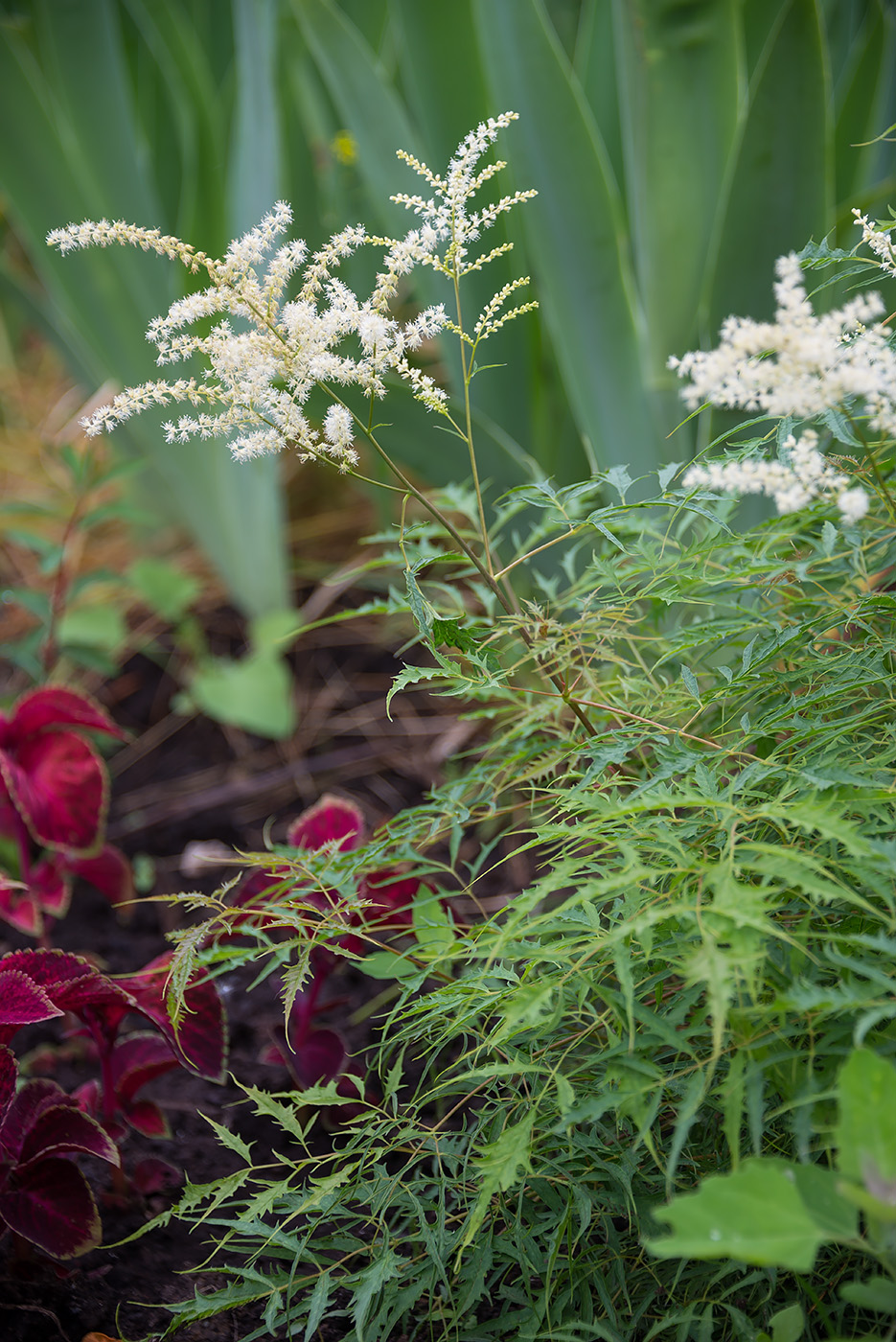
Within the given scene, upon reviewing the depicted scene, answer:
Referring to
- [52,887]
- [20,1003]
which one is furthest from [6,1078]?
[52,887]

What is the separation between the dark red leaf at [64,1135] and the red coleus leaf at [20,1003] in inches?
Answer: 2.3

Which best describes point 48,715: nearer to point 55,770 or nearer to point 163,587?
point 55,770

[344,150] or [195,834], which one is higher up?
[344,150]

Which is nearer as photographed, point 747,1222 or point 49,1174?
point 747,1222

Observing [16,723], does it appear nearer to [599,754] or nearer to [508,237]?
[599,754]

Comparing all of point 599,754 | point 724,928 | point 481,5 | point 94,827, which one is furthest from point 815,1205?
point 481,5

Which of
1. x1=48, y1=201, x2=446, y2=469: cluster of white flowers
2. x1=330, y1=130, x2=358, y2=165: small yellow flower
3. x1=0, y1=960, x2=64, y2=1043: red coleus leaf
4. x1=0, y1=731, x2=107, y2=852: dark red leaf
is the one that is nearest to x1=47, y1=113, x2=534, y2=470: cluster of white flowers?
x1=48, y1=201, x2=446, y2=469: cluster of white flowers

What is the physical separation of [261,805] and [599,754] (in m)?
0.81

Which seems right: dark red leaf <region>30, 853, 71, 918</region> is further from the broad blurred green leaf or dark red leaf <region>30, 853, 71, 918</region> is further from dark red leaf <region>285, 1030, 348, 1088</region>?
the broad blurred green leaf

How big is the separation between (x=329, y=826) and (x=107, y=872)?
29 cm

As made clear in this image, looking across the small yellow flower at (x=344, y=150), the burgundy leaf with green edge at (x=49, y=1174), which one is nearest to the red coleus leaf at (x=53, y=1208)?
the burgundy leaf with green edge at (x=49, y=1174)

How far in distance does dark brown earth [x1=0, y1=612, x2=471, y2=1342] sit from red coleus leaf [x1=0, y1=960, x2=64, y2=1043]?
12 cm

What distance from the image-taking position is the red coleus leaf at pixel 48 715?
882 millimetres

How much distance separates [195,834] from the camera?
1.21 m
